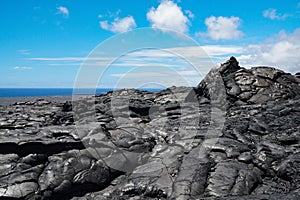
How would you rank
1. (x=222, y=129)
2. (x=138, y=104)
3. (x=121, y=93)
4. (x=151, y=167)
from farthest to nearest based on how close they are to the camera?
(x=121, y=93) < (x=138, y=104) < (x=222, y=129) < (x=151, y=167)

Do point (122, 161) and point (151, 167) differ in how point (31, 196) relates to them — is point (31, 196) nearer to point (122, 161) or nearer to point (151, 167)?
point (122, 161)

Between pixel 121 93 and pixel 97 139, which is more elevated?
pixel 121 93

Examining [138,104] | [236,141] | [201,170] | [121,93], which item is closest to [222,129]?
[236,141]

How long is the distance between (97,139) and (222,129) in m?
7.13

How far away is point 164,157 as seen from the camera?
14492mm

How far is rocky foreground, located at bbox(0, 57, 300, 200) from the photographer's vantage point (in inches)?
471

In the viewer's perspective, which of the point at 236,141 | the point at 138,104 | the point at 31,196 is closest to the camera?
the point at 31,196

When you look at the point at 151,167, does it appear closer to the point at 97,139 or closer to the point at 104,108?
the point at 97,139

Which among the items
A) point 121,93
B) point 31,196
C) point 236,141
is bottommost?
point 31,196

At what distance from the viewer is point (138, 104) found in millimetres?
24656

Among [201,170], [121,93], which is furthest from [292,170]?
[121,93]

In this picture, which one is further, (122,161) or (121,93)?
(121,93)

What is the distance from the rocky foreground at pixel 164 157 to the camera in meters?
12.0

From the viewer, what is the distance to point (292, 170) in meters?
12.3
